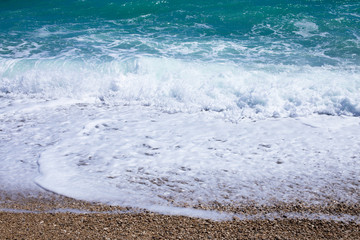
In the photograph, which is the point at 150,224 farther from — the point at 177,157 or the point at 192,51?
the point at 192,51

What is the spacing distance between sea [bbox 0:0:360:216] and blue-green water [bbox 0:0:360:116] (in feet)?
0.14

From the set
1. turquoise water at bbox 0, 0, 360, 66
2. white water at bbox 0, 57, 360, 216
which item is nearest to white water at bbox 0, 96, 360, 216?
white water at bbox 0, 57, 360, 216

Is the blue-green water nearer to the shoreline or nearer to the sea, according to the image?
the sea

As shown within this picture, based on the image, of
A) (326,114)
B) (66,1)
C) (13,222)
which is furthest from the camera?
(66,1)

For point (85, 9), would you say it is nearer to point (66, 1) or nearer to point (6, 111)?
point (66, 1)

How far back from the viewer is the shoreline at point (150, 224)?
9.89 ft

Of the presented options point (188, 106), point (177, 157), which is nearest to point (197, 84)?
point (188, 106)

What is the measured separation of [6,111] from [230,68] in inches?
202

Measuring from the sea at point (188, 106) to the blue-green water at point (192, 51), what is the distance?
1.7 inches

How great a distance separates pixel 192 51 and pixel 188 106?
3235mm

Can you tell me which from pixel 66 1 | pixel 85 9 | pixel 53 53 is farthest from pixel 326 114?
pixel 66 1

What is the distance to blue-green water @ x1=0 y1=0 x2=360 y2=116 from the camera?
271 inches

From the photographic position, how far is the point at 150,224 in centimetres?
323

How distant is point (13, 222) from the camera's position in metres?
3.29
